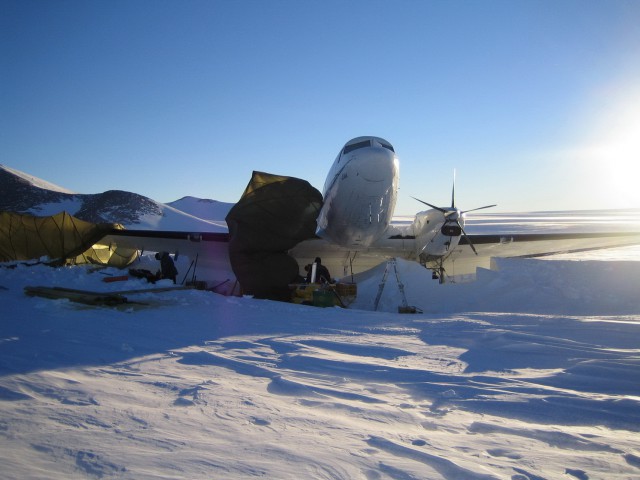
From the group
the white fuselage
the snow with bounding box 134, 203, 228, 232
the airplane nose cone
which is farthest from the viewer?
the snow with bounding box 134, 203, 228, 232

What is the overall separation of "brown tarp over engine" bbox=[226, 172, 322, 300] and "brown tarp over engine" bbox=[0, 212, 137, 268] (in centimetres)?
661

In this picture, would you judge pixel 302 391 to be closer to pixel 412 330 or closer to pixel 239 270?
pixel 412 330

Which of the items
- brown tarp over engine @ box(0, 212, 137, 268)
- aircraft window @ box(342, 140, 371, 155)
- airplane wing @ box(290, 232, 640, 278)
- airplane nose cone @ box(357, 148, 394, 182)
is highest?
aircraft window @ box(342, 140, 371, 155)

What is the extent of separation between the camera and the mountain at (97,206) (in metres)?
63.8

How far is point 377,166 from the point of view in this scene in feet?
38.0

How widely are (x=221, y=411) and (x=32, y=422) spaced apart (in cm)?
108

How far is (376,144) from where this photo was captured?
12.2m

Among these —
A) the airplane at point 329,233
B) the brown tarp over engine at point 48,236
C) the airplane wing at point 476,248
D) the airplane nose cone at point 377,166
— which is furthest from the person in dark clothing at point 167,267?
the airplane nose cone at point 377,166

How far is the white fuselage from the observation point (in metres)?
11.7

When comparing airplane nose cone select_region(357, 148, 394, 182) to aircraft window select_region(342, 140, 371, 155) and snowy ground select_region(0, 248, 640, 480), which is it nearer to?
aircraft window select_region(342, 140, 371, 155)

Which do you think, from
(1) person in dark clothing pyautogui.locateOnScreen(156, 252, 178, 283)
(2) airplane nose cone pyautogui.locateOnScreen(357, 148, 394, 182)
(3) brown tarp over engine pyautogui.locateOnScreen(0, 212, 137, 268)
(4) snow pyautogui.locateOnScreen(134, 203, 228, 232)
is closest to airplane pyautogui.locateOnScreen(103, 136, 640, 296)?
(2) airplane nose cone pyautogui.locateOnScreen(357, 148, 394, 182)

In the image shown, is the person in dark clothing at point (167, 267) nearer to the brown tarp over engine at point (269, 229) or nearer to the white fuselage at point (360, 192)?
the brown tarp over engine at point (269, 229)

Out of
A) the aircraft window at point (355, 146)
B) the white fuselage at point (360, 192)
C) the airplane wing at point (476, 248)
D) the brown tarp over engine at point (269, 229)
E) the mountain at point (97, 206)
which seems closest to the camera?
the white fuselage at point (360, 192)

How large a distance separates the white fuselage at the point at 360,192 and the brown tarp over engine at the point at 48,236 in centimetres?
873
